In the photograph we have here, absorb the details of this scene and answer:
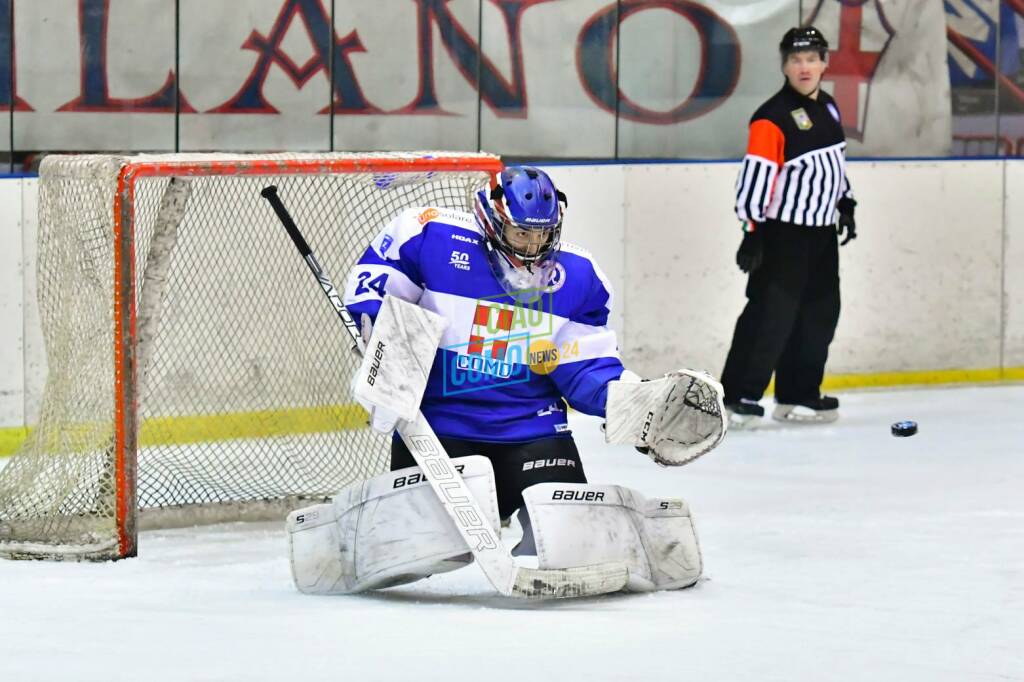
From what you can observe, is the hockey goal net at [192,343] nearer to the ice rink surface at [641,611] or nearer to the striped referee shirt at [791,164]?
the ice rink surface at [641,611]

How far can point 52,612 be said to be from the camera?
13.2 ft

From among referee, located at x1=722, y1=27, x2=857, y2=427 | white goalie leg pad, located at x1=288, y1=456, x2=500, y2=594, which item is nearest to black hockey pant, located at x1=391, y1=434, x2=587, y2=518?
white goalie leg pad, located at x1=288, y1=456, x2=500, y2=594

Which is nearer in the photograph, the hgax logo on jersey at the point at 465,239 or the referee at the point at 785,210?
the hgax logo on jersey at the point at 465,239

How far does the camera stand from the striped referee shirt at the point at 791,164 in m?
6.92

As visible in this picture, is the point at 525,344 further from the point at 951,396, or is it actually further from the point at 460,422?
the point at 951,396

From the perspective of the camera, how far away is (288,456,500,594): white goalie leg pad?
4121 mm

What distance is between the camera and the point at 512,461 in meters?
4.36

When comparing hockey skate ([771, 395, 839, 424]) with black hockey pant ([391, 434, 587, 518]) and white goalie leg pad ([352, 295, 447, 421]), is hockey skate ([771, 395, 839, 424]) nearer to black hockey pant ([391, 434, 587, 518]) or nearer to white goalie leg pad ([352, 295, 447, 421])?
black hockey pant ([391, 434, 587, 518])

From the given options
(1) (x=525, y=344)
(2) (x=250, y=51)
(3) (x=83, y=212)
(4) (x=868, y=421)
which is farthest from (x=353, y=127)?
(1) (x=525, y=344)

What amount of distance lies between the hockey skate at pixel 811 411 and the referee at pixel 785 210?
0.62 feet

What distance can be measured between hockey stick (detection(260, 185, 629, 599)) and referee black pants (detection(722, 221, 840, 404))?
2943 millimetres

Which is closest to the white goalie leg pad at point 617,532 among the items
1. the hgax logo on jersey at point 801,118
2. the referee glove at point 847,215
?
the hgax logo on jersey at point 801,118

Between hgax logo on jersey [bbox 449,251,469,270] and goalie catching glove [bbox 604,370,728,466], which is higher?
hgax logo on jersey [bbox 449,251,469,270]

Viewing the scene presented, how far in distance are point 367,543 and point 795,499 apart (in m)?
1.88
